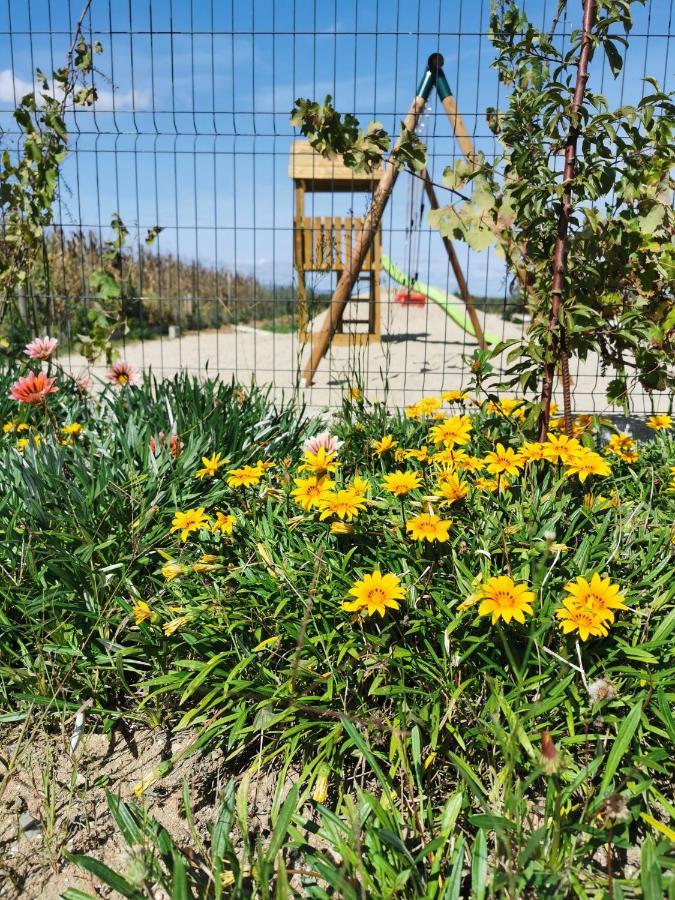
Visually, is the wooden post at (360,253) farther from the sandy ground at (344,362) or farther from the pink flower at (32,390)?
the pink flower at (32,390)

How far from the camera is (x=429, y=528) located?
1.60 m

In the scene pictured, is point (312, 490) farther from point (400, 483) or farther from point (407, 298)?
point (407, 298)

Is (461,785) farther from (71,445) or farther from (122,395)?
(122,395)

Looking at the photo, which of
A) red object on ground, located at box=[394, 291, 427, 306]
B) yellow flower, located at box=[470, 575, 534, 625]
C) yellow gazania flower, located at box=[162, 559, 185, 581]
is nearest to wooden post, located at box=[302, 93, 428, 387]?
red object on ground, located at box=[394, 291, 427, 306]

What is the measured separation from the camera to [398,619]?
1694mm

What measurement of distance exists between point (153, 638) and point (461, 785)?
0.78 m

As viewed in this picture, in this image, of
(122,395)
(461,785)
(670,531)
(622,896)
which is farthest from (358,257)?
(622,896)

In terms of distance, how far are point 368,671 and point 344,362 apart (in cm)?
512

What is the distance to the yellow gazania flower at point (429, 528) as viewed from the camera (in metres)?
1.58

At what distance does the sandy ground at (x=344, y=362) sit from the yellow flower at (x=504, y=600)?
2589 millimetres

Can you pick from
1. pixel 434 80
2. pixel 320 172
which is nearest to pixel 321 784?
pixel 434 80

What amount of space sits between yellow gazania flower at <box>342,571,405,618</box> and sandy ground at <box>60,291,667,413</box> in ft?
8.15

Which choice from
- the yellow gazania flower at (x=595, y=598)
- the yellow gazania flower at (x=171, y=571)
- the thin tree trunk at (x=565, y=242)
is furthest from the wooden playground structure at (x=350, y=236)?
the yellow gazania flower at (x=595, y=598)

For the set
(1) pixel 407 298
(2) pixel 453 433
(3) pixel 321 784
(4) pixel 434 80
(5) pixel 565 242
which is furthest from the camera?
(4) pixel 434 80
